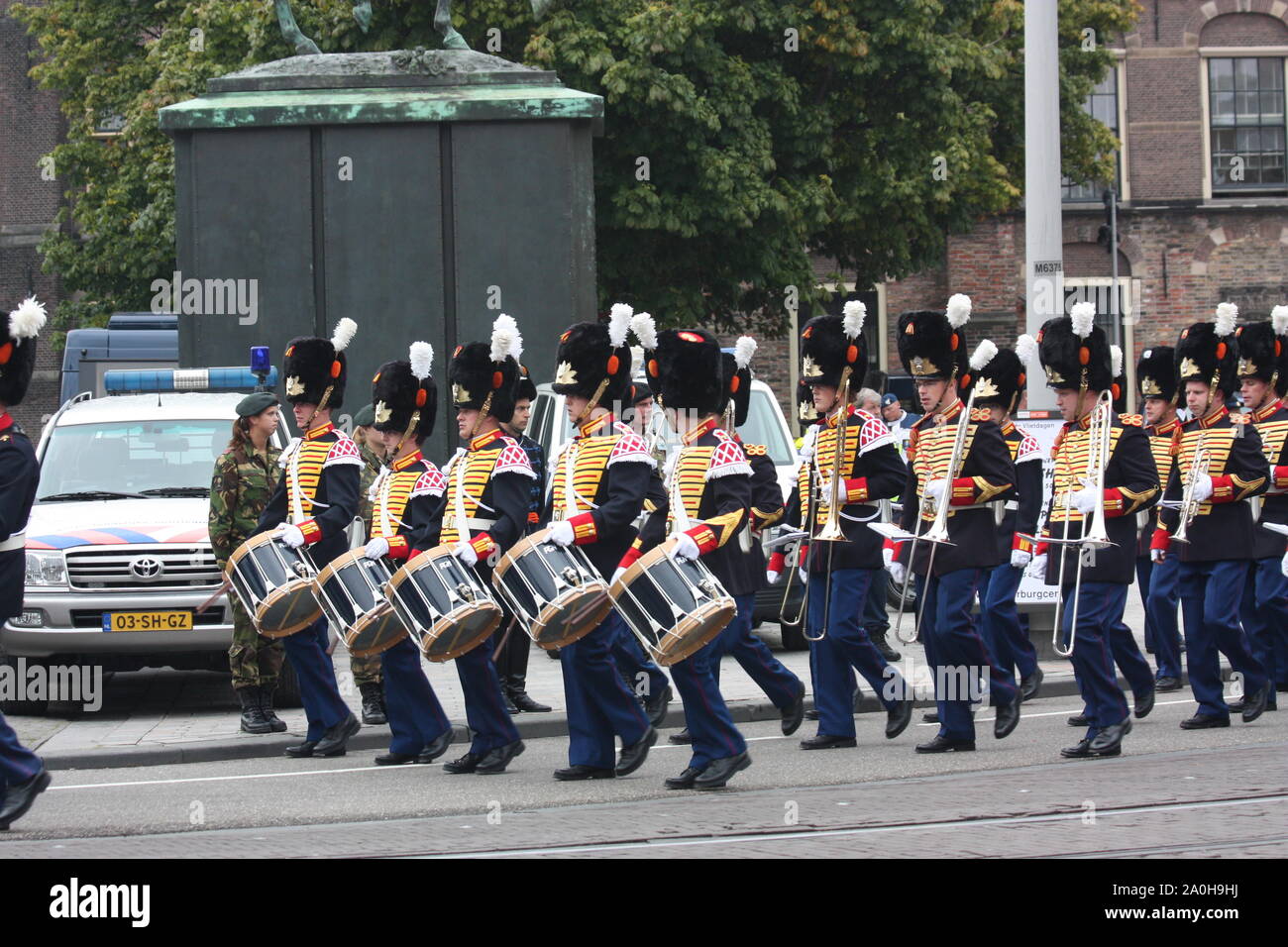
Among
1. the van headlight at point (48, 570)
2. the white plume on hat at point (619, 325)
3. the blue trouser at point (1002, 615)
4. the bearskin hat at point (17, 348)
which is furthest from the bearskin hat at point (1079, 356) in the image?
the van headlight at point (48, 570)

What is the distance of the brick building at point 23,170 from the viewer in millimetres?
44906

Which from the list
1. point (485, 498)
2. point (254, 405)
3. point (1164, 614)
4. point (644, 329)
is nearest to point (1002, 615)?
point (1164, 614)

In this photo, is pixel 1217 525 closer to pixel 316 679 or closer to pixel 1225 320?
pixel 1225 320

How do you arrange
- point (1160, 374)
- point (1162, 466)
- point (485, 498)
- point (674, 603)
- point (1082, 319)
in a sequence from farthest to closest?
point (1160, 374) < point (1162, 466) < point (1082, 319) < point (485, 498) < point (674, 603)

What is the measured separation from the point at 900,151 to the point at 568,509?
2140 cm

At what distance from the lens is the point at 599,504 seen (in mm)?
9914

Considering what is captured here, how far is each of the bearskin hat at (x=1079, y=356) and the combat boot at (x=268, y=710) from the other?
502 centimetres

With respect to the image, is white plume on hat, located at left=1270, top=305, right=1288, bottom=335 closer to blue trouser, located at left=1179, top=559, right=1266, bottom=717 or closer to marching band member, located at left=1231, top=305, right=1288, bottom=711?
marching band member, located at left=1231, top=305, right=1288, bottom=711

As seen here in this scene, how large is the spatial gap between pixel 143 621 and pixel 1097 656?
6.06m

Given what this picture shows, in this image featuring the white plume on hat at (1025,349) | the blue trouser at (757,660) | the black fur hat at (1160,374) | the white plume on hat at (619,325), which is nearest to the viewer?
the white plume on hat at (619,325)

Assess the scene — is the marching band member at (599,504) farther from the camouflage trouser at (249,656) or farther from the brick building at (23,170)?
the brick building at (23,170)

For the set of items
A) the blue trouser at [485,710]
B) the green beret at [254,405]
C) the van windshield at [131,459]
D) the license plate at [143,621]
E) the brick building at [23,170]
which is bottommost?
the blue trouser at [485,710]
